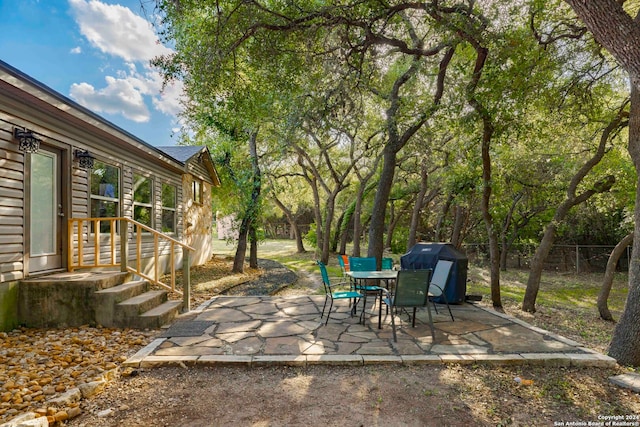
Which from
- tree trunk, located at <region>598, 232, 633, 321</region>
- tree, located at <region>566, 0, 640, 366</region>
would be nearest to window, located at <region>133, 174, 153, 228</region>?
tree, located at <region>566, 0, 640, 366</region>

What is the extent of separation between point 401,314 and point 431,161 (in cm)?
757

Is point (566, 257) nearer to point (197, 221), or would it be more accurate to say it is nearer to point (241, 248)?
point (241, 248)

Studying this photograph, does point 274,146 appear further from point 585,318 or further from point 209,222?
point 585,318

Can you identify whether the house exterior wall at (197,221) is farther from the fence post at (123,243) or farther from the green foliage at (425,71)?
the fence post at (123,243)

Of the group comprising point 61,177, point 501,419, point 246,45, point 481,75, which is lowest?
point 501,419

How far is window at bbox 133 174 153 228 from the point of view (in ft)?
27.4

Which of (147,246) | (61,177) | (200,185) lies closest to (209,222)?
(200,185)

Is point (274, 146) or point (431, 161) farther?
point (274, 146)

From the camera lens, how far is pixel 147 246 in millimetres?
8969

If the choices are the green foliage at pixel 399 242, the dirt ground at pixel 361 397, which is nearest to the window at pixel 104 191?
the dirt ground at pixel 361 397

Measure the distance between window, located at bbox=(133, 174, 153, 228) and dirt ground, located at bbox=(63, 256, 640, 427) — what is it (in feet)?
19.0

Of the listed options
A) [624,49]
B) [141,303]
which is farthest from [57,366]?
[624,49]

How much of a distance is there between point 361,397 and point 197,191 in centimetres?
1150

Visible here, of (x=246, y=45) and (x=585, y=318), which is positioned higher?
(x=246, y=45)
